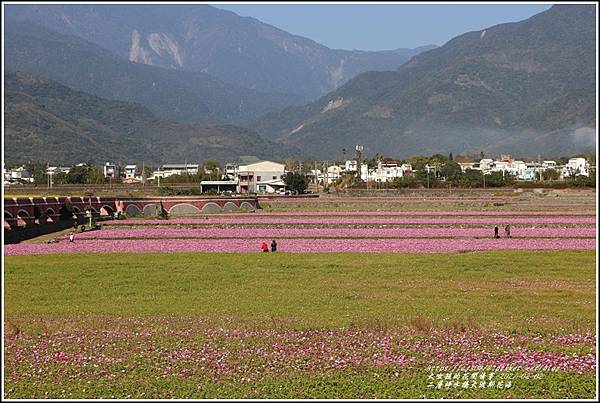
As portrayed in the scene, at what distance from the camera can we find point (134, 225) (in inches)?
2207

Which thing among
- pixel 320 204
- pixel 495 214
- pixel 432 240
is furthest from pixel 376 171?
pixel 432 240

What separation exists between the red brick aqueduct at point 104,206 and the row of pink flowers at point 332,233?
6185 millimetres

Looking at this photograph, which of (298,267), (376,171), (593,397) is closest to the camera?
(593,397)

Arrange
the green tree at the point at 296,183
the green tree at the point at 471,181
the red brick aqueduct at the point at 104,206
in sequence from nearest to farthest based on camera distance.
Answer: the red brick aqueduct at the point at 104,206
the green tree at the point at 471,181
the green tree at the point at 296,183

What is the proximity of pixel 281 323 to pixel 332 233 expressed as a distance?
86.1 ft

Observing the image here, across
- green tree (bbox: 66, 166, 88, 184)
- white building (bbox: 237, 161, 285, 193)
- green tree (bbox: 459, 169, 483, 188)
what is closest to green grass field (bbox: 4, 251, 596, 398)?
green tree (bbox: 459, 169, 483, 188)

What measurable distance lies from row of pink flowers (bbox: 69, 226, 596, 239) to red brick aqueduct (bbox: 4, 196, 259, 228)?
618cm

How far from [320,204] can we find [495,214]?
83.1 ft

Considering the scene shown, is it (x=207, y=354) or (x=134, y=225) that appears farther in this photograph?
(x=134, y=225)

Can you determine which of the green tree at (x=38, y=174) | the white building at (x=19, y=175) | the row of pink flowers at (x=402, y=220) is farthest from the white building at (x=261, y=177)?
the row of pink flowers at (x=402, y=220)

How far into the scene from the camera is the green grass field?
50.8 feet

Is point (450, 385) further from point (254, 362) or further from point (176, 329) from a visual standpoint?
point (176, 329)

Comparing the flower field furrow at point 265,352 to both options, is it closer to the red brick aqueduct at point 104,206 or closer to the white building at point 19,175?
the red brick aqueduct at point 104,206

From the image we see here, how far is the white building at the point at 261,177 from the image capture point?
141875mm
